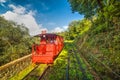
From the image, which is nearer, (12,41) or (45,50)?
(45,50)

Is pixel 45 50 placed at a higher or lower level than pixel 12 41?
lower

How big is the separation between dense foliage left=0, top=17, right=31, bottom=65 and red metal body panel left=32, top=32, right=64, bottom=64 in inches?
87.7

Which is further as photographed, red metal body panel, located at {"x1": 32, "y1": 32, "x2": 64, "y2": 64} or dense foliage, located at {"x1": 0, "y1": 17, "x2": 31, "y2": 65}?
dense foliage, located at {"x1": 0, "y1": 17, "x2": 31, "y2": 65}

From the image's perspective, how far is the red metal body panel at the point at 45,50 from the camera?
47.2ft

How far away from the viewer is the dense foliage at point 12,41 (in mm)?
16297

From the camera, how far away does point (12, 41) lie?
60.4ft

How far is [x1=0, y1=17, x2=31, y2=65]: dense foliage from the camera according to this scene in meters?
16.3

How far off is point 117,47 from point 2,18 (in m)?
14.2

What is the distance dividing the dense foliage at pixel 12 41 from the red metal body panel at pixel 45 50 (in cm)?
223

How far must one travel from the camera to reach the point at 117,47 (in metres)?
A: 12.4

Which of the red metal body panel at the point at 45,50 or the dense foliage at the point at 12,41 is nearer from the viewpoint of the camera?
the red metal body panel at the point at 45,50

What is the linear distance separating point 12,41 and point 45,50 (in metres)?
4.87

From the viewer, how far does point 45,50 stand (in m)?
16.2

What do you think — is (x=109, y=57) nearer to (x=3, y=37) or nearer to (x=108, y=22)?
(x=108, y=22)
